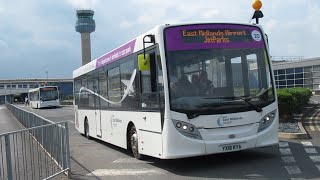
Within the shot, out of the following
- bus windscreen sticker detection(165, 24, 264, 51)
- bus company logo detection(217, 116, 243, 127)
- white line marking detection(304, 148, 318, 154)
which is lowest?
white line marking detection(304, 148, 318, 154)

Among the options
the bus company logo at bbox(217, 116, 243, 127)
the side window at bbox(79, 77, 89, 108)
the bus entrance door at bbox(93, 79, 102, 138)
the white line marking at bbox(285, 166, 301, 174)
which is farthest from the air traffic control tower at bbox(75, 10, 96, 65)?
the white line marking at bbox(285, 166, 301, 174)

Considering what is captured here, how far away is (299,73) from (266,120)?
58748mm

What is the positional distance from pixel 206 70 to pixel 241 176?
7.65 ft

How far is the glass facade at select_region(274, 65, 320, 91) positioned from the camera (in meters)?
63.3

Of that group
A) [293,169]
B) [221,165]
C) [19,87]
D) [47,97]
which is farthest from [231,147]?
[19,87]

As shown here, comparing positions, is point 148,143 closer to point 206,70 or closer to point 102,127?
point 206,70

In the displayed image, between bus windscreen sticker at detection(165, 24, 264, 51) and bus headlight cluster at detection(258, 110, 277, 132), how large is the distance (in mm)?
1520

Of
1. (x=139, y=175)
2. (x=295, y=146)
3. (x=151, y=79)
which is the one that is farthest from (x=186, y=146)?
(x=295, y=146)

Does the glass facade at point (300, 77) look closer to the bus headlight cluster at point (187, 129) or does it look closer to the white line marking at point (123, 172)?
the white line marking at point (123, 172)

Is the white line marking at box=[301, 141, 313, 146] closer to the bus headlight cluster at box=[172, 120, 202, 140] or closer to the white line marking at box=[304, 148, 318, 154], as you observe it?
the white line marking at box=[304, 148, 318, 154]

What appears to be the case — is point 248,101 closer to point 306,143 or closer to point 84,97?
point 306,143

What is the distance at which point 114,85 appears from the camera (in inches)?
532

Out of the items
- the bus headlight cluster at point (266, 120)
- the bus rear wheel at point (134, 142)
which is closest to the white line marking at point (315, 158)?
the bus headlight cluster at point (266, 120)

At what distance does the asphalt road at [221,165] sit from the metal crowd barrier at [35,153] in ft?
1.83
